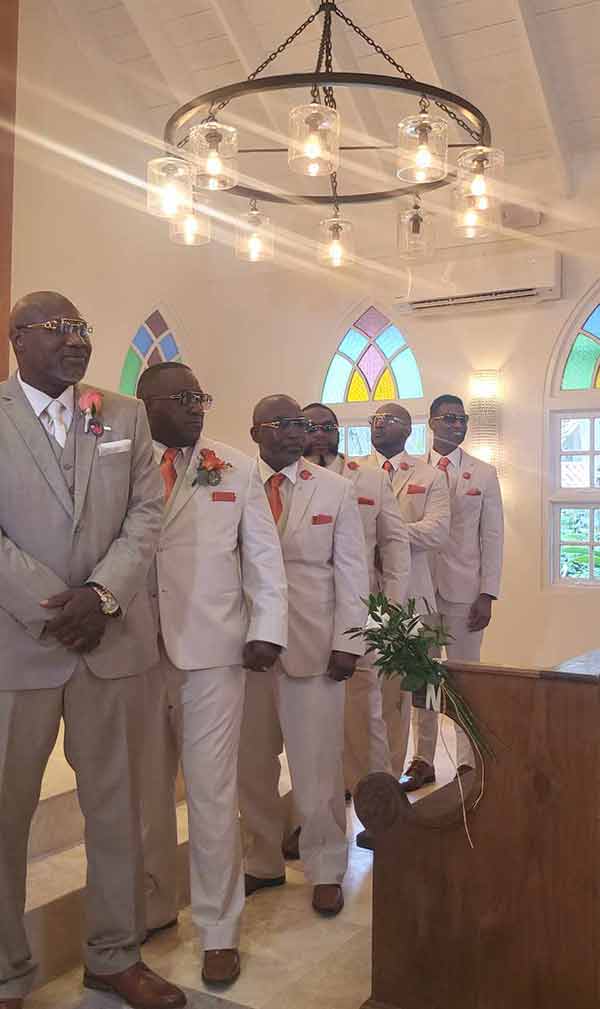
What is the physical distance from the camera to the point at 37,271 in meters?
6.60

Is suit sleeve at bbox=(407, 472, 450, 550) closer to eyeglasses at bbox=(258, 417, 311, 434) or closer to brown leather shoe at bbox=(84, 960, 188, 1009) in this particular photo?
eyeglasses at bbox=(258, 417, 311, 434)

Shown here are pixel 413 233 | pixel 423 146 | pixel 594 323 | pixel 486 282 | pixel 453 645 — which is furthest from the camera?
pixel 486 282

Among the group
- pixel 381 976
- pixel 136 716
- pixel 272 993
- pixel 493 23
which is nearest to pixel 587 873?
pixel 381 976

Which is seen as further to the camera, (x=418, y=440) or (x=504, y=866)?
(x=418, y=440)

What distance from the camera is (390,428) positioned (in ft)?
15.3

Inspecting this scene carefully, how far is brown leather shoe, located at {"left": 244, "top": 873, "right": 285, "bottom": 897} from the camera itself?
340cm

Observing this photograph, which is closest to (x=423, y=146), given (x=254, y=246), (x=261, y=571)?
(x=254, y=246)

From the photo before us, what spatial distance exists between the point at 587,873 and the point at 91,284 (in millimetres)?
5734

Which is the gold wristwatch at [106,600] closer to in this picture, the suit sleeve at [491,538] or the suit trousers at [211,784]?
the suit trousers at [211,784]

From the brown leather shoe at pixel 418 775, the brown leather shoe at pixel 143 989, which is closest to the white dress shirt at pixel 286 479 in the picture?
the brown leather shoe at pixel 143 989

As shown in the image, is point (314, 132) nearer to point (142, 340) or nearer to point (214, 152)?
point (214, 152)

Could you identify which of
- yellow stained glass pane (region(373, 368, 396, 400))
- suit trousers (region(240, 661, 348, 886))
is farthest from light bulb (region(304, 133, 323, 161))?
yellow stained glass pane (region(373, 368, 396, 400))

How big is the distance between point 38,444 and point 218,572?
0.67 metres

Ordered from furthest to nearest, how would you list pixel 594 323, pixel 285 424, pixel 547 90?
pixel 594 323 < pixel 547 90 < pixel 285 424
